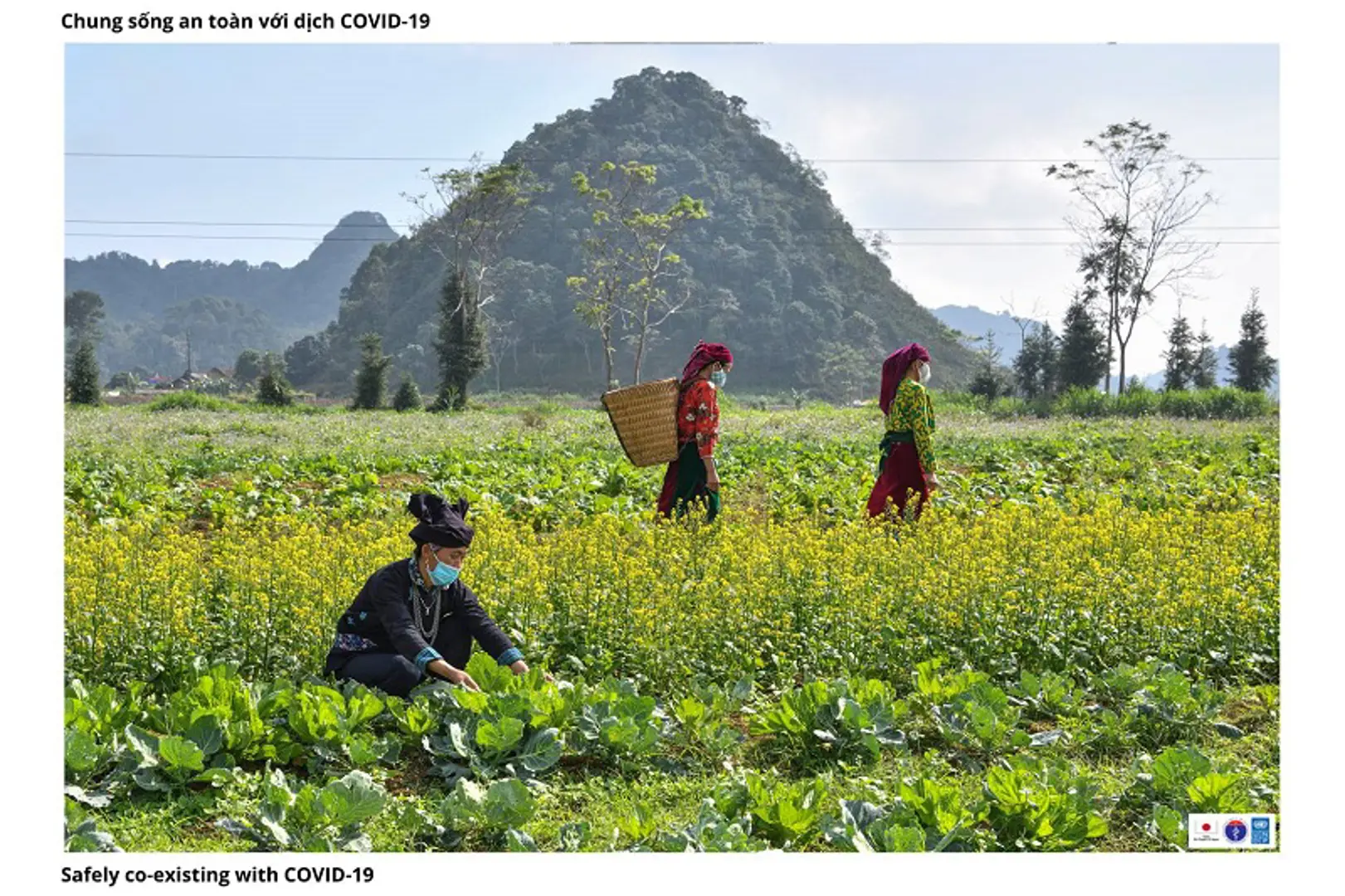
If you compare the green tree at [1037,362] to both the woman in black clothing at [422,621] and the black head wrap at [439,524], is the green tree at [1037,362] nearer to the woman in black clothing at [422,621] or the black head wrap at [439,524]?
the woman in black clothing at [422,621]

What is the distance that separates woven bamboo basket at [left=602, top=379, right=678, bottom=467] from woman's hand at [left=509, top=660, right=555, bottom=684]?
8.36ft

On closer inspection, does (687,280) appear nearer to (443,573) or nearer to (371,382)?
(371,382)

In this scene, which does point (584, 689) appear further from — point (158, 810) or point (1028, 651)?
point (1028, 651)

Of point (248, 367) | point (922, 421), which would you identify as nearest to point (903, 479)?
point (922, 421)

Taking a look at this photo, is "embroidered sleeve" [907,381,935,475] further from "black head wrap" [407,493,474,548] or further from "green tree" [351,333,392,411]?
"green tree" [351,333,392,411]

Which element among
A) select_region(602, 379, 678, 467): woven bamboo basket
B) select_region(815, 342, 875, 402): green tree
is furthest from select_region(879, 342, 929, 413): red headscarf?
select_region(815, 342, 875, 402): green tree

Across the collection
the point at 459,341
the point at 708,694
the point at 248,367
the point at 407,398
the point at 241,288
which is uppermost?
the point at 241,288

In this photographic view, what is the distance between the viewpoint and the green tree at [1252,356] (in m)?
33.1

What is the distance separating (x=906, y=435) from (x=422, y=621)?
3900 mm

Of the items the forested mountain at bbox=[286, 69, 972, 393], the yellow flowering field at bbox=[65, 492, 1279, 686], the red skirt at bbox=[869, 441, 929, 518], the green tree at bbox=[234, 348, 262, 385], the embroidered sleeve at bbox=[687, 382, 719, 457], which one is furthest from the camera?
the forested mountain at bbox=[286, 69, 972, 393]

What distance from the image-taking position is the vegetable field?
3.60 meters

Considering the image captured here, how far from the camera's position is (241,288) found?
163750mm

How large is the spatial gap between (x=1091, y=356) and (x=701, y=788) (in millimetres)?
31831

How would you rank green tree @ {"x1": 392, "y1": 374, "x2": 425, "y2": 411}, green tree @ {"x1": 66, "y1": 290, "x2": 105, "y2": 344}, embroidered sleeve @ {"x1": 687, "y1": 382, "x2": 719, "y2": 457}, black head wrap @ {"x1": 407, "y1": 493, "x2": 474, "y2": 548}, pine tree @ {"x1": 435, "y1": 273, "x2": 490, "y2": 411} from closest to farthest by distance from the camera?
black head wrap @ {"x1": 407, "y1": 493, "x2": 474, "y2": 548}, embroidered sleeve @ {"x1": 687, "y1": 382, "x2": 719, "y2": 457}, green tree @ {"x1": 392, "y1": 374, "x2": 425, "y2": 411}, pine tree @ {"x1": 435, "y1": 273, "x2": 490, "y2": 411}, green tree @ {"x1": 66, "y1": 290, "x2": 105, "y2": 344}
